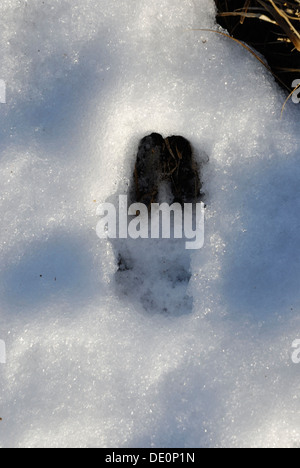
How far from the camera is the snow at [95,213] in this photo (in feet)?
3.74

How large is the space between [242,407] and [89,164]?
874 millimetres

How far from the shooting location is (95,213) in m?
1.16

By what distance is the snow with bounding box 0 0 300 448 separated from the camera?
1140mm

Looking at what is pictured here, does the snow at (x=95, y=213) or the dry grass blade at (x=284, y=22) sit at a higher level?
the dry grass blade at (x=284, y=22)

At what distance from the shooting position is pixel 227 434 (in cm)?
113
